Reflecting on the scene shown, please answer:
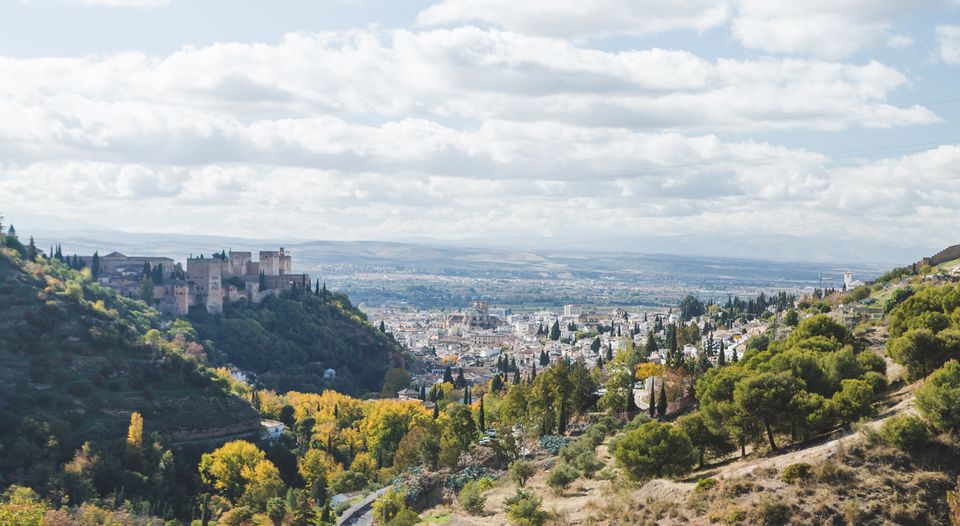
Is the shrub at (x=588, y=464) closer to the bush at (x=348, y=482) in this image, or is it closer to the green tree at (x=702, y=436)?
the green tree at (x=702, y=436)

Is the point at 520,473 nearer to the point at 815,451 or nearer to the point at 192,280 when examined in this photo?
the point at 815,451

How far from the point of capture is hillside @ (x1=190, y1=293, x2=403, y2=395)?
313ft

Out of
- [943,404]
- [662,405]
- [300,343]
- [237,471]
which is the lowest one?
[237,471]

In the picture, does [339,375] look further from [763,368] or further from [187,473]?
[763,368]

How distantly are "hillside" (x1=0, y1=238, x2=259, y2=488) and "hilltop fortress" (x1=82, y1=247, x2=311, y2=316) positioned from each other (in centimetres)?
2523

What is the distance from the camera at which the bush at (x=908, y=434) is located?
25.6m

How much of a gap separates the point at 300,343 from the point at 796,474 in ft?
263

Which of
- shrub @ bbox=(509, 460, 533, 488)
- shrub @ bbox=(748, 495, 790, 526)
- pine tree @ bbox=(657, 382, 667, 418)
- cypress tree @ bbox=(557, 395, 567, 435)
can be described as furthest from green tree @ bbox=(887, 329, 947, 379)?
Answer: cypress tree @ bbox=(557, 395, 567, 435)

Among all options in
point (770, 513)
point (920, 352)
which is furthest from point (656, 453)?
point (920, 352)

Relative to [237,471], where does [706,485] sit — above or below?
above

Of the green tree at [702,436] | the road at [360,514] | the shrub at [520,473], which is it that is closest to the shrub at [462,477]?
the shrub at [520,473]

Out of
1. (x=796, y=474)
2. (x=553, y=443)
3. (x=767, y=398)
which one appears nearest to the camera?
(x=796, y=474)

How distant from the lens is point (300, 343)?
332 ft

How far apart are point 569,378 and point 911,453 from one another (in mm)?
23192
